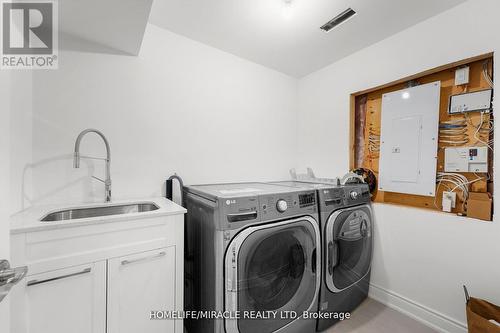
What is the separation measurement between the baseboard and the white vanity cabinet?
6.08 feet

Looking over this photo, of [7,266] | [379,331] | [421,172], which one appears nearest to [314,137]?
[421,172]

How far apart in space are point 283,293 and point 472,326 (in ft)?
3.75

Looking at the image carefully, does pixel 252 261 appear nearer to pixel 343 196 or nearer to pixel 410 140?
pixel 343 196

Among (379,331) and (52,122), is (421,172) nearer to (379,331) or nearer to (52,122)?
(379,331)

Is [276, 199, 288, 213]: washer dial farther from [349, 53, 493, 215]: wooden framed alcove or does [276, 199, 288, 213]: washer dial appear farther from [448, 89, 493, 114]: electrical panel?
[448, 89, 493, 114]: electrical panel

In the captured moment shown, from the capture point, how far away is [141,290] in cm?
117

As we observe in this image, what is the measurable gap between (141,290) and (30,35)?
5.86 feet

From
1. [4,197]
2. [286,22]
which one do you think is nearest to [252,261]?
[4,197]

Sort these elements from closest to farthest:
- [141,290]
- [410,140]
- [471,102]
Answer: [141,290]
[471,102]
[410,140]

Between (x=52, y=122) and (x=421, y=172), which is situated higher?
(x=52, y=122)

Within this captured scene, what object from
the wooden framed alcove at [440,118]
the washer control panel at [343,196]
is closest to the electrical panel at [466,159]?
the wooden framed alcove at [440,118]

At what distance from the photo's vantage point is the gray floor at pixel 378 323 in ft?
5.38

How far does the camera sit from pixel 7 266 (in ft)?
1.99

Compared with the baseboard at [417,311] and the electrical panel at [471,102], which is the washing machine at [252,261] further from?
the electrical panel at [471,102]
